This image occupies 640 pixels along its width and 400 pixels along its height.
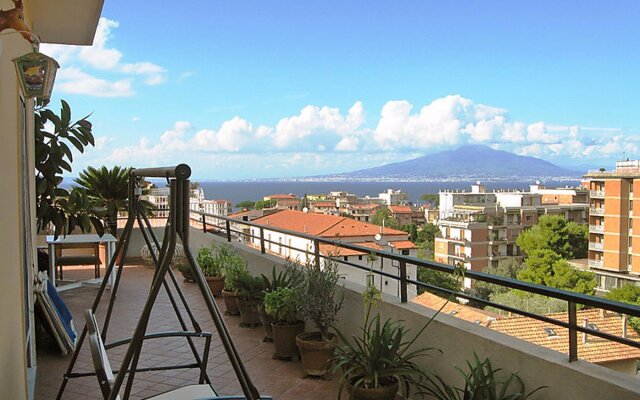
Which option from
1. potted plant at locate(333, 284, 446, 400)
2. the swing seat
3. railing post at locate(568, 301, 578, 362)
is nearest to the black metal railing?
railing post at locate(568, 301, 578, 362)

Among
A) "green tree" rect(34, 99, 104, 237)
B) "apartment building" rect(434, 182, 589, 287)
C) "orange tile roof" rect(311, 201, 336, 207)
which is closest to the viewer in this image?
"green tree" rect(34, 99, 104, 237)

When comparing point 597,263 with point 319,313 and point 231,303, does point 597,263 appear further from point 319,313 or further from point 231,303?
point 319,313

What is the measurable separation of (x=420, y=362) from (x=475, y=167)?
16202 centimetres


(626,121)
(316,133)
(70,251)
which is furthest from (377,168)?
(70,251)

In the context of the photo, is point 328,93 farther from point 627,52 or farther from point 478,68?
point 627,52

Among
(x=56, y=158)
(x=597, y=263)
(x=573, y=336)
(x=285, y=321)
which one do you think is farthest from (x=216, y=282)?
(x=597, y=263)

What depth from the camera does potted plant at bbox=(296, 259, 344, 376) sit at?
3943 millimetres

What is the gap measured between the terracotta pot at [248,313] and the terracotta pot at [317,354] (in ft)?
4.34

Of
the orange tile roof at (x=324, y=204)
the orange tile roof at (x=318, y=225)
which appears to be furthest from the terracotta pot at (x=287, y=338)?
the orange tile roof at (x=324, y=204)

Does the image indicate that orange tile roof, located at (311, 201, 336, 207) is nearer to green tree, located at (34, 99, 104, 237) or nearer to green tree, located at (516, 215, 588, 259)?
green tree, located at (516, 215, 588, 259)

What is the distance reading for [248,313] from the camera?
529 centimetres

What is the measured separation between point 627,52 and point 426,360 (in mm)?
104189

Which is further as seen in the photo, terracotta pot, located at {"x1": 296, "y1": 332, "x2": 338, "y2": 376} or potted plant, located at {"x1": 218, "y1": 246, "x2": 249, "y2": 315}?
potted plant, located at {"x1": 218, "y1": 246, "x2": 249, "y2": 315}

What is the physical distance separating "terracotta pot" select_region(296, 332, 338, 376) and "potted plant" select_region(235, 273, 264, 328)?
1.21m
